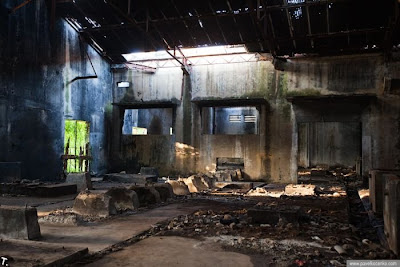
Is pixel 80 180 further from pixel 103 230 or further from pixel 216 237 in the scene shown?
pixel 216 237

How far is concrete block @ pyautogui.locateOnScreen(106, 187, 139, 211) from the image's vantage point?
25.9 feet

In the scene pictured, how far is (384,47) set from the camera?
44.9ft

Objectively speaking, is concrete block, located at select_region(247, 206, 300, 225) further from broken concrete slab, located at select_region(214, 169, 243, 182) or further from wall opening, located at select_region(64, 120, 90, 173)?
wall opening, located at select_region(64, 120, 90, 173)

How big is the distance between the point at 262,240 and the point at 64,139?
12361mm

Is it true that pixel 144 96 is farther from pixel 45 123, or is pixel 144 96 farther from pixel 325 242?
pixel 325 242

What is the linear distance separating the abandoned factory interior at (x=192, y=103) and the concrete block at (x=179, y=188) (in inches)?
1.8

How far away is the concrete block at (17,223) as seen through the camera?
4.77 meters

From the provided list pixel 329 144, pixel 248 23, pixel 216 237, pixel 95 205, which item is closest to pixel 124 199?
pixel 95 205

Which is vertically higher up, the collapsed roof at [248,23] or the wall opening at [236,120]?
the collapsed roof at [248,23]

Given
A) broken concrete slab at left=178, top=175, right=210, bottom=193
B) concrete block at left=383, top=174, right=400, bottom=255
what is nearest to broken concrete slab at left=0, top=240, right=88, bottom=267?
concrete block at left=383, top=174, right=400, bottom=255

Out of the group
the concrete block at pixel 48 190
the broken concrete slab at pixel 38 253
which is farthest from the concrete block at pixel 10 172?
the broken concrete slab at pixel 38 253

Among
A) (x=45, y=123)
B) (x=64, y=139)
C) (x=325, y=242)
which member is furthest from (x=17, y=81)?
(x=325, y=242)

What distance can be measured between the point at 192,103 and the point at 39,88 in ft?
22.2

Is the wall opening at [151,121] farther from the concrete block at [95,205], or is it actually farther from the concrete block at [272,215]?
the concrete block at [272,215]
